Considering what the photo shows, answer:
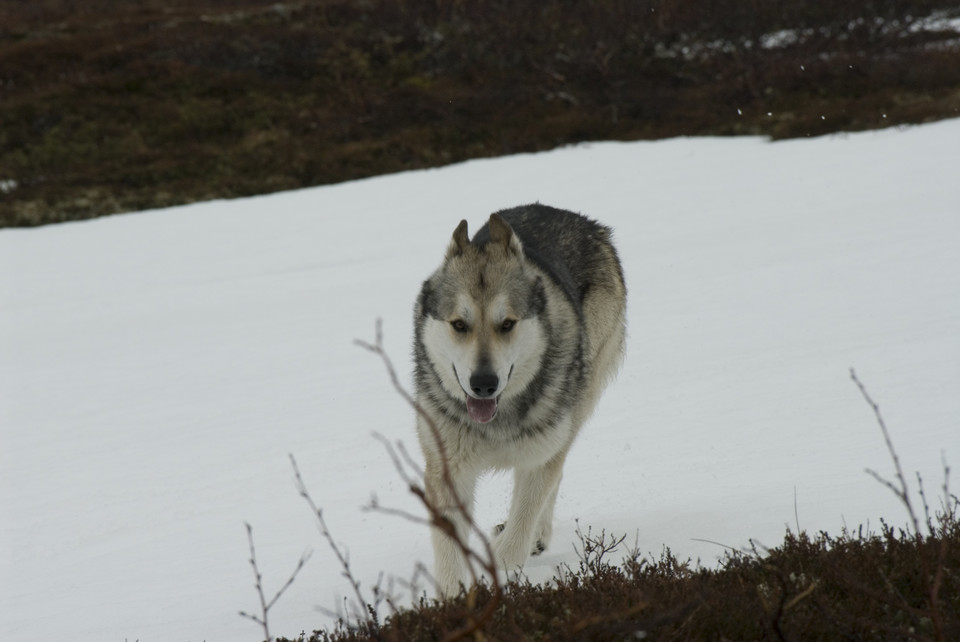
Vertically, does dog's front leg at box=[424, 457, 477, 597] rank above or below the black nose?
below

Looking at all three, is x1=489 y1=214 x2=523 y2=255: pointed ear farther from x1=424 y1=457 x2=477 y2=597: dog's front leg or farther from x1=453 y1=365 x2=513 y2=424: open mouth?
x1=424 y1=457 x2=477 y2=597: dog's front leg

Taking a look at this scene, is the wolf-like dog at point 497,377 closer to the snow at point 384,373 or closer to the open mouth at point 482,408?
the open mouth at point 482,408

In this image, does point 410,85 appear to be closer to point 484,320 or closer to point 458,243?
point 458,243

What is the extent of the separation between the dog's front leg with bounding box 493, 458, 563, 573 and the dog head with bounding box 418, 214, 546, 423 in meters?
0.53

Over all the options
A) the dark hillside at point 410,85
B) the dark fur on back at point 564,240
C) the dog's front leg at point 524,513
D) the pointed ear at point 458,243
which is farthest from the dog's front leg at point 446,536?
the dark hillside at point 410,85

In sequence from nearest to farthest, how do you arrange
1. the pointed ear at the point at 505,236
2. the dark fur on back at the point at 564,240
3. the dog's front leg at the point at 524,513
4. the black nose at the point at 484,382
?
1. the black nose at the point at 484,382
2. the dog's front leg at the point at 524,513
3. the pointed ear at the point at 505,236
4. the dark fur on back at the point at 564,240

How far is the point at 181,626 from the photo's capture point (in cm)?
504

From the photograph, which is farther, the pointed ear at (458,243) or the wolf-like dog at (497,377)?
the pointed ear at (458,243)

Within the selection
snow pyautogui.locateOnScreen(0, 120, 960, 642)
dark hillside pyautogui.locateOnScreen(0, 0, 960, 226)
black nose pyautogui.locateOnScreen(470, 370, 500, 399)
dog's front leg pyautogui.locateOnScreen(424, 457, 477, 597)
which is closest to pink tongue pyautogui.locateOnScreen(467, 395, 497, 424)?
black nose pyautogui.locateOnScreen(470, 370, 500, 399)

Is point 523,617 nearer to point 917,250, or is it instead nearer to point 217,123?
point 917,250

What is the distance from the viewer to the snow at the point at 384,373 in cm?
588

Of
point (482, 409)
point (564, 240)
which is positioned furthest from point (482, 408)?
point (564, 240)

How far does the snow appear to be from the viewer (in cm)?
588

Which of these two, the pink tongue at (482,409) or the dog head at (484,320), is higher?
the dog head at (484,320)
